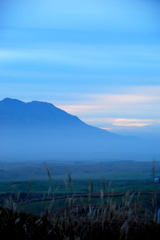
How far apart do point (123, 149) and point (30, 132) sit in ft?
136

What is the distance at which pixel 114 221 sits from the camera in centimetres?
612

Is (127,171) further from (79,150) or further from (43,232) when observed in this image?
(79,150)

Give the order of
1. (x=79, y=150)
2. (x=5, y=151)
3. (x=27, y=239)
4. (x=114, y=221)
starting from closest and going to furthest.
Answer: (x=27, y=239) → (x=114, y=221) → (x=5, y=151) → (x=79, y=150)

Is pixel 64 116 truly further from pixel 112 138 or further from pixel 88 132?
pixel 112 138

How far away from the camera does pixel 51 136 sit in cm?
14275

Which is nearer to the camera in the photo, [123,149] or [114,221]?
[114,221]

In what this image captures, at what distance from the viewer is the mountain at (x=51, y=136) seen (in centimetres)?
11700

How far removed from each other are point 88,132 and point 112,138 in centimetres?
1194

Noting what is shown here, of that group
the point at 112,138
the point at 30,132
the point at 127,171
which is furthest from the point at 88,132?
the point at 127,171

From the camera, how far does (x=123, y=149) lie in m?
117

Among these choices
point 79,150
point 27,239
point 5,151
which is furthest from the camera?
point 79,150

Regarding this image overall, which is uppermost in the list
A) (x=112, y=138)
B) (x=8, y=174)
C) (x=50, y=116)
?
(x=50, y=116)

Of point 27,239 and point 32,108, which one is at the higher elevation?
point 32,108

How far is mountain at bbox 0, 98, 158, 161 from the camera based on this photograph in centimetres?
11700
